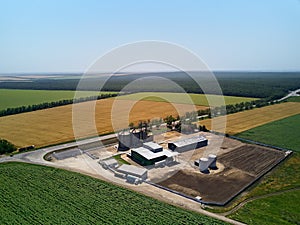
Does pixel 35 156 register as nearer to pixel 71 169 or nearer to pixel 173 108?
pixel 71 169

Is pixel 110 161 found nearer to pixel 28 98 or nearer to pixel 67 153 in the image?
pixel 67 153

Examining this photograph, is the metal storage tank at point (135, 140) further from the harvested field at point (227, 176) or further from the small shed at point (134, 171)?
the harvested field at point (227, 176)

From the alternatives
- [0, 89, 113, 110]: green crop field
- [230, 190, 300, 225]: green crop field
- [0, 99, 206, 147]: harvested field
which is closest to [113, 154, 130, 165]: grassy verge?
[0, 99, 206, 147]: harvested field

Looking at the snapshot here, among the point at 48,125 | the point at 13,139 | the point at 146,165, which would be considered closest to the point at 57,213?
the point at 146,165

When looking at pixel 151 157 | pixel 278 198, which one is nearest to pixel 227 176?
pixel 278 198

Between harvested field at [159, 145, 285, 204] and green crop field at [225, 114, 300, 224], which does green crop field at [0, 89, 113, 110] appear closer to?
harvested field at [159, 145, 285, 204]

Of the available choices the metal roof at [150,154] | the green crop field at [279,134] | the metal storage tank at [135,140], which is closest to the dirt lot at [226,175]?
the metal roof at [150,154]

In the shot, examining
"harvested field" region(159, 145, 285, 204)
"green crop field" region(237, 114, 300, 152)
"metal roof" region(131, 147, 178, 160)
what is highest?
"metal roof" region(131, 147, 178, 160)
